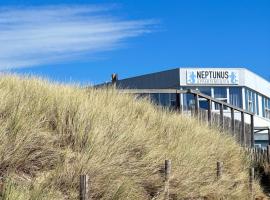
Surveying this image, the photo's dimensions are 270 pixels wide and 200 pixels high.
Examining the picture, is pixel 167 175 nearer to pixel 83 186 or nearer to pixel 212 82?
pixel 83 186

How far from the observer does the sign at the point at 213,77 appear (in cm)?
4675

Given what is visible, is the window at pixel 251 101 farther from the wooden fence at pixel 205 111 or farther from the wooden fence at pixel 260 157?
the wooden fence at pixel 260 157

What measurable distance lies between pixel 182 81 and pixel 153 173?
37.4m

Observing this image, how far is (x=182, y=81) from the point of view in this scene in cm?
4638

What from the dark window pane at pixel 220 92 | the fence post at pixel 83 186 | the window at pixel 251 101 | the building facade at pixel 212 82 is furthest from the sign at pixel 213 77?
the fence post at pixel 83 186

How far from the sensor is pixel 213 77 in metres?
47.6

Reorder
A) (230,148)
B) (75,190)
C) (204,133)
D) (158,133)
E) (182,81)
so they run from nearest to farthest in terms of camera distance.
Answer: (75,190), (158,133), (204,133), (230,148), (182,81)

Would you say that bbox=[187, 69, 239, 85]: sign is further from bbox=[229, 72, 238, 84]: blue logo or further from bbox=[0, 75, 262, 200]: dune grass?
bbox=[0, 75, 262, 200]: dune grass

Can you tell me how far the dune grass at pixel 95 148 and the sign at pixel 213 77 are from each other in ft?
113

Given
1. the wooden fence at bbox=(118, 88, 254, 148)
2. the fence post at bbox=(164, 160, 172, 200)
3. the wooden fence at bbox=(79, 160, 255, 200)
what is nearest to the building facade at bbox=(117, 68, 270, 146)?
the wooden fence at bbox=(118, 88, 254, 148)

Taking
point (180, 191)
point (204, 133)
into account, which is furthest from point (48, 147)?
point (204, 133)

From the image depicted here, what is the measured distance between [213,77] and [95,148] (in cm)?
3984

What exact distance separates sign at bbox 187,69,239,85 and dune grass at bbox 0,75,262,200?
34357 mm

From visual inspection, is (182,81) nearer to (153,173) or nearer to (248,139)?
(248,139)
